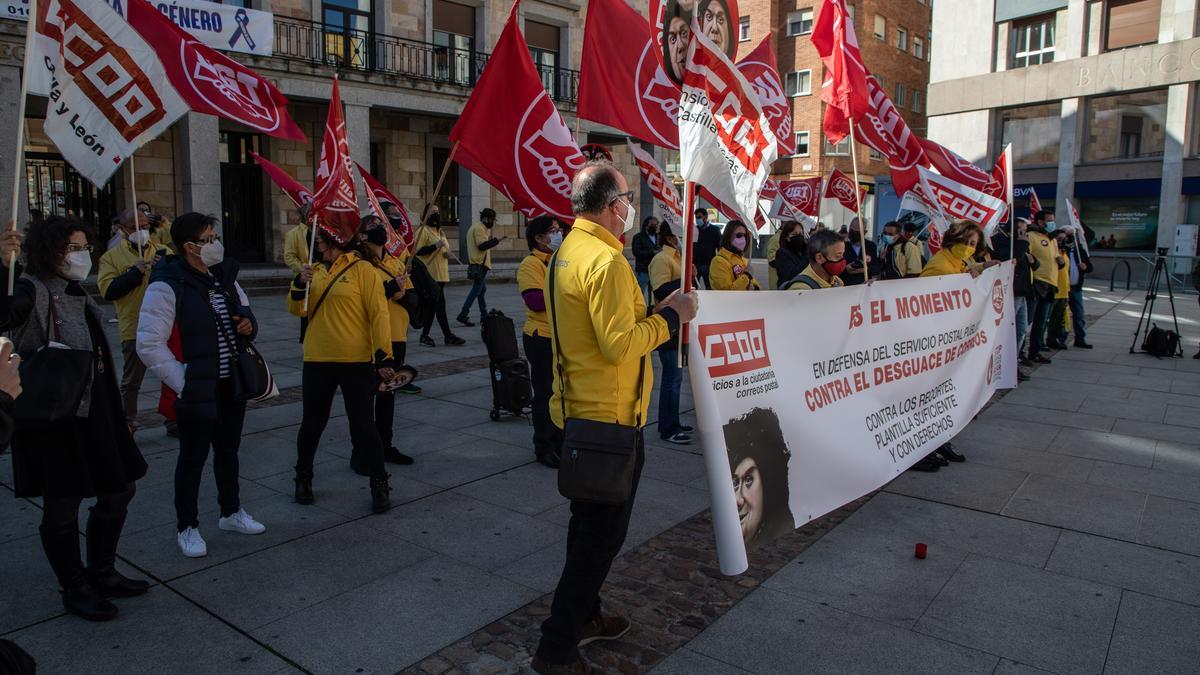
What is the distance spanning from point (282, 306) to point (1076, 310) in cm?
1383

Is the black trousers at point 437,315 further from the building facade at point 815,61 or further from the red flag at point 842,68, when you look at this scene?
the building facade at point 815,61

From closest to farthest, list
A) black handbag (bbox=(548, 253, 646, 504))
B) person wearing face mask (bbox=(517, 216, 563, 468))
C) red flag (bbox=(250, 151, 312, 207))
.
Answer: black handbag (bbox=(548, 253, 646, 504)) → person wearing face mask (bbox=(517, 216, 563, 468)) → red flag (bbox=(250, 151, 312, 207))

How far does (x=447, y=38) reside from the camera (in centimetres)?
2405

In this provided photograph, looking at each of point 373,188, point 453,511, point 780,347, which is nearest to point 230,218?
point 373,188

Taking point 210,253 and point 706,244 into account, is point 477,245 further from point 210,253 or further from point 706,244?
point 210,253

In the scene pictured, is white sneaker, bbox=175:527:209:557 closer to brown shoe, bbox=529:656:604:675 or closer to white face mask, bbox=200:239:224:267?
white face mask, bbox=200:239:224:267

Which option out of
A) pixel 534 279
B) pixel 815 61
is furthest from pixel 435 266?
pixel 815 61

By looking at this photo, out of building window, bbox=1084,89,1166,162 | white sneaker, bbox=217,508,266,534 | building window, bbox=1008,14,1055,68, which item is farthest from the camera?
building window, bbox=1008,14,1055,68

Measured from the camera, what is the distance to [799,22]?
40375mm

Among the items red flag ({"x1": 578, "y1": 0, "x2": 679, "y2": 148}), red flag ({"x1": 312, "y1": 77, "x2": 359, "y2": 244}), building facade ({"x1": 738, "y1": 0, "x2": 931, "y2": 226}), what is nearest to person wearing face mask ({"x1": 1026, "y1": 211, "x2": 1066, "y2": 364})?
red flag ({"x1": 578, "y1": 0, "x2": 679, "y2": 148})

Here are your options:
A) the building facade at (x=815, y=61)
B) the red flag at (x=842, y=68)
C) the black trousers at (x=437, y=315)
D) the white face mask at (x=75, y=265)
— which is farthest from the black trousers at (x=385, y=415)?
the building facade at (x=815, y=61)

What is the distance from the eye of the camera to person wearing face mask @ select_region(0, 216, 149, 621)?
11.5 ft

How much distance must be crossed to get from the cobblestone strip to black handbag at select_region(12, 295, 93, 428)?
5.92 feet

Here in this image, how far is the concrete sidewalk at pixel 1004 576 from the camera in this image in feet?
11.4
